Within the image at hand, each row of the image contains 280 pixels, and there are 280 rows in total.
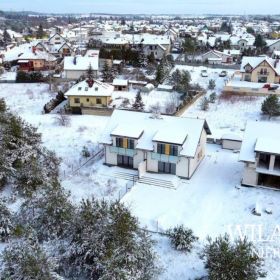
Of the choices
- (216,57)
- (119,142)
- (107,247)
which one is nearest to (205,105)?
(119,142)

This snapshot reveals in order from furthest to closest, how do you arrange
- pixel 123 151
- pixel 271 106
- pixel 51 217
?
pixel 271 106 < pixel 123 151 < pixel 51 217

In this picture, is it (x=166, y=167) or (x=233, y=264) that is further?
(x=166, y=167)

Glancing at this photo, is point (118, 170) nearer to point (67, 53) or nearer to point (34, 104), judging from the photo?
point (34, 104)

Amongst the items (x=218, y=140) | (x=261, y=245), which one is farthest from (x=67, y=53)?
(x=261, y=245)

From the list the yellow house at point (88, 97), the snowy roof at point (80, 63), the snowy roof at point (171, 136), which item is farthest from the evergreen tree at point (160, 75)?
the snowy roof at point (171, 136)

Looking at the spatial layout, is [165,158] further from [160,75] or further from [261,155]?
[160,75]

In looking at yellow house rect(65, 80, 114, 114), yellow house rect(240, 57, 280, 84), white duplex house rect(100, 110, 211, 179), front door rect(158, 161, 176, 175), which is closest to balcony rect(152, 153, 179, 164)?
white duplex house rect(100, 110, 211, 179)

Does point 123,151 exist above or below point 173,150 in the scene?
below

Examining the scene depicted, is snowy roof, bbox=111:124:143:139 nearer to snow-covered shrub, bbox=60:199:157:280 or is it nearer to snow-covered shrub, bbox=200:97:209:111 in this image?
snow-covered shrub, bbox=60:199:157:280
